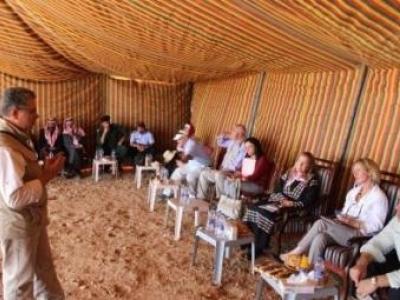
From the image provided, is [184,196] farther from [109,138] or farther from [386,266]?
[109,138]

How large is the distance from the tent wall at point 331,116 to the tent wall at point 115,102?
317cm

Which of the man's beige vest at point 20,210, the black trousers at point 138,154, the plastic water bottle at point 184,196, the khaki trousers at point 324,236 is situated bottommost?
the black trousers at point 138,154

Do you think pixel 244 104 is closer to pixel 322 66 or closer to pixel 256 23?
pixel 322 66

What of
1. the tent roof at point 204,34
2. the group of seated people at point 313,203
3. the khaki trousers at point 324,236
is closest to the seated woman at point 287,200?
the group of seated people at point 313,203

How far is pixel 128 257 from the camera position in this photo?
4.24 meters

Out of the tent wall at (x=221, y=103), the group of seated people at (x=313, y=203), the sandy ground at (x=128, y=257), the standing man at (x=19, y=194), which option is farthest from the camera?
the tent wall at (x=221, y=103)

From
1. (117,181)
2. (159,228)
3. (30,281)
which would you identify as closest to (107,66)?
(117,181)

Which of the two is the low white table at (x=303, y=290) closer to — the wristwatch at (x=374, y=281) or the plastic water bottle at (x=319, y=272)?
the plastic water bottle at (x=319, y=272)

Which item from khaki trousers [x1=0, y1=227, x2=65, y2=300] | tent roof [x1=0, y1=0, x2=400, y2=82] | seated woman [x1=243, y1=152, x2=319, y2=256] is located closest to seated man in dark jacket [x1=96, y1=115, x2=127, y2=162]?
tent roof [x1=0, y1=0, x2=400, y2=82]

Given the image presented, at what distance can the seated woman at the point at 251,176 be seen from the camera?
17.4ft

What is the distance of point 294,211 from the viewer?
433cm

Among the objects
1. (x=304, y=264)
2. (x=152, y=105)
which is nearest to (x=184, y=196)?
(x=304, y=264)

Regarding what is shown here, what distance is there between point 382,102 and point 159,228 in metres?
3.09

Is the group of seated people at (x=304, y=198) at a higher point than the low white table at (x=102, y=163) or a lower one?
higher
